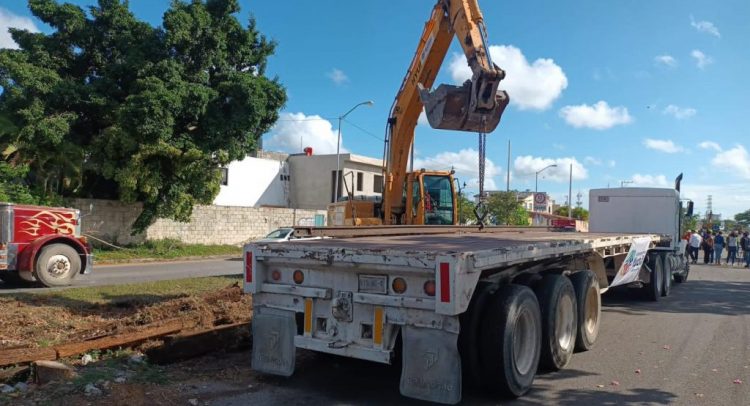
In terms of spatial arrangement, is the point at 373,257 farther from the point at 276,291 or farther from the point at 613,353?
the point at 613,353

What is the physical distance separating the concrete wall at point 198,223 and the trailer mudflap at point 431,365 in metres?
21.7

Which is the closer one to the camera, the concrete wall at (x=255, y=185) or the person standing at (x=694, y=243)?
the person standing at (x=694, y=243)

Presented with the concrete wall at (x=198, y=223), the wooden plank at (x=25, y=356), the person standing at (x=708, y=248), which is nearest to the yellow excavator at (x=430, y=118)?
the wooden plank at (x=25, y=356)

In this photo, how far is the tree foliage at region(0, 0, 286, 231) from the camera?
67.7 ft

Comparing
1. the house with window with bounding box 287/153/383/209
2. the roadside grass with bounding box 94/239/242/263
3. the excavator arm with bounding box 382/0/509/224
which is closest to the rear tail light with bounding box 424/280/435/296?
the excavator arm with bounding box 382/0/509/224

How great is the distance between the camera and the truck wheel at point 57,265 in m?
12.9

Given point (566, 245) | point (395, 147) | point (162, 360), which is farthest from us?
point (395, 147)

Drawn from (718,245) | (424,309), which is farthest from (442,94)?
(718,245)

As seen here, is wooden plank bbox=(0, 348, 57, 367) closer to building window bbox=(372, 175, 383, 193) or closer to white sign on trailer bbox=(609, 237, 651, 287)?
white sign on trailer bbox=(609, 237, 651, 287)

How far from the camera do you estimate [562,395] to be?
18.9ft

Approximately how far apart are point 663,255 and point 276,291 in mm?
10814

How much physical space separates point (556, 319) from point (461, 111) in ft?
15.2

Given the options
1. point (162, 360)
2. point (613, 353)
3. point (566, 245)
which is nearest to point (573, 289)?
point (566, 245)

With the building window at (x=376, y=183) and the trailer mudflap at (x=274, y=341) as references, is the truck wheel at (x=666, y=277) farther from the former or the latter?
the building window at (x=376, y=183)
